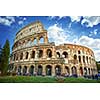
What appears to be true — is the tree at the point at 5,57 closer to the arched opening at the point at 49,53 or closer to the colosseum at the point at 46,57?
the colosseum at the point at 46,57

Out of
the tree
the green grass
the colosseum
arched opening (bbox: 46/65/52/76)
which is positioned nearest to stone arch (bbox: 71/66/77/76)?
the colosseum

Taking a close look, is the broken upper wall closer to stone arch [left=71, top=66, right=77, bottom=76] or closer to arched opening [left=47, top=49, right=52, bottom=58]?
arched opening [left=47, top=49, right=52, bottom=58]

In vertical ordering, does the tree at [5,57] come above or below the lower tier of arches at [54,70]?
above

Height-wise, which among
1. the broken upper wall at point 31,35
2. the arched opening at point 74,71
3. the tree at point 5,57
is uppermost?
the broken upper wall at point 31,35

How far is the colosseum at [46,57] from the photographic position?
459cm

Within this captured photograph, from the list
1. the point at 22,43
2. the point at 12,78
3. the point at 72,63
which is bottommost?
the point at 12,78

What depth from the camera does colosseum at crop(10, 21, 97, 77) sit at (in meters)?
4.59

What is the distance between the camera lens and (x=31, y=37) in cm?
482

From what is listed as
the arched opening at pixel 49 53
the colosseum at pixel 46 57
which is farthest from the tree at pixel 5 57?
the arched opening at pixel 49 53
